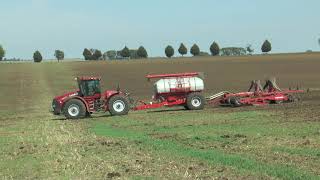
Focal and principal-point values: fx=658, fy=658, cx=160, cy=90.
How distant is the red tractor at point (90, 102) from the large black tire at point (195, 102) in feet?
14.1

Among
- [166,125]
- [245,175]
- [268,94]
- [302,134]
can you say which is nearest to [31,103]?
[268,94]

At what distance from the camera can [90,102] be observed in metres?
34.7

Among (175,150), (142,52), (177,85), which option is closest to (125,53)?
(142,52)

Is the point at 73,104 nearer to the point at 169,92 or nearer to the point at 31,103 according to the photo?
the point at 169,92

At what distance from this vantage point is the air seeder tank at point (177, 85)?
38125 mm

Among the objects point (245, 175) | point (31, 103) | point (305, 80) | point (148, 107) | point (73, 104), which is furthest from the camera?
point (305, 80)

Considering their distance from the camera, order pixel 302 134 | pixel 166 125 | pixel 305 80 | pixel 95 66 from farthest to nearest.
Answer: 1. pixel 95 66
2. pixel 305 80
3. pixel 166 125
4. pixel 302 134

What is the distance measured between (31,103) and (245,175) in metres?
40.5

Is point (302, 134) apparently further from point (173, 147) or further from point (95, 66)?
point (95, 66)

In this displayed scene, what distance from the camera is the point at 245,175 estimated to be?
458 inches

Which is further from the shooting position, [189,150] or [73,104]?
[73,104]

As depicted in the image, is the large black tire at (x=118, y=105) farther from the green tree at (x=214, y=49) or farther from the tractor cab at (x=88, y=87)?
the green tree at (x=214, y=49)

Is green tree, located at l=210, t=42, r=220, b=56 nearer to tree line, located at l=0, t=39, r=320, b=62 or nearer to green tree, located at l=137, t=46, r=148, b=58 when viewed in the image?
tree line, located at l=0, t=39, r=320, b=62

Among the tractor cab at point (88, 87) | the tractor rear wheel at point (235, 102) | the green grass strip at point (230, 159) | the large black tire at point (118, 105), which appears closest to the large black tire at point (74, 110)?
the tractor cab at point (88, 87)
